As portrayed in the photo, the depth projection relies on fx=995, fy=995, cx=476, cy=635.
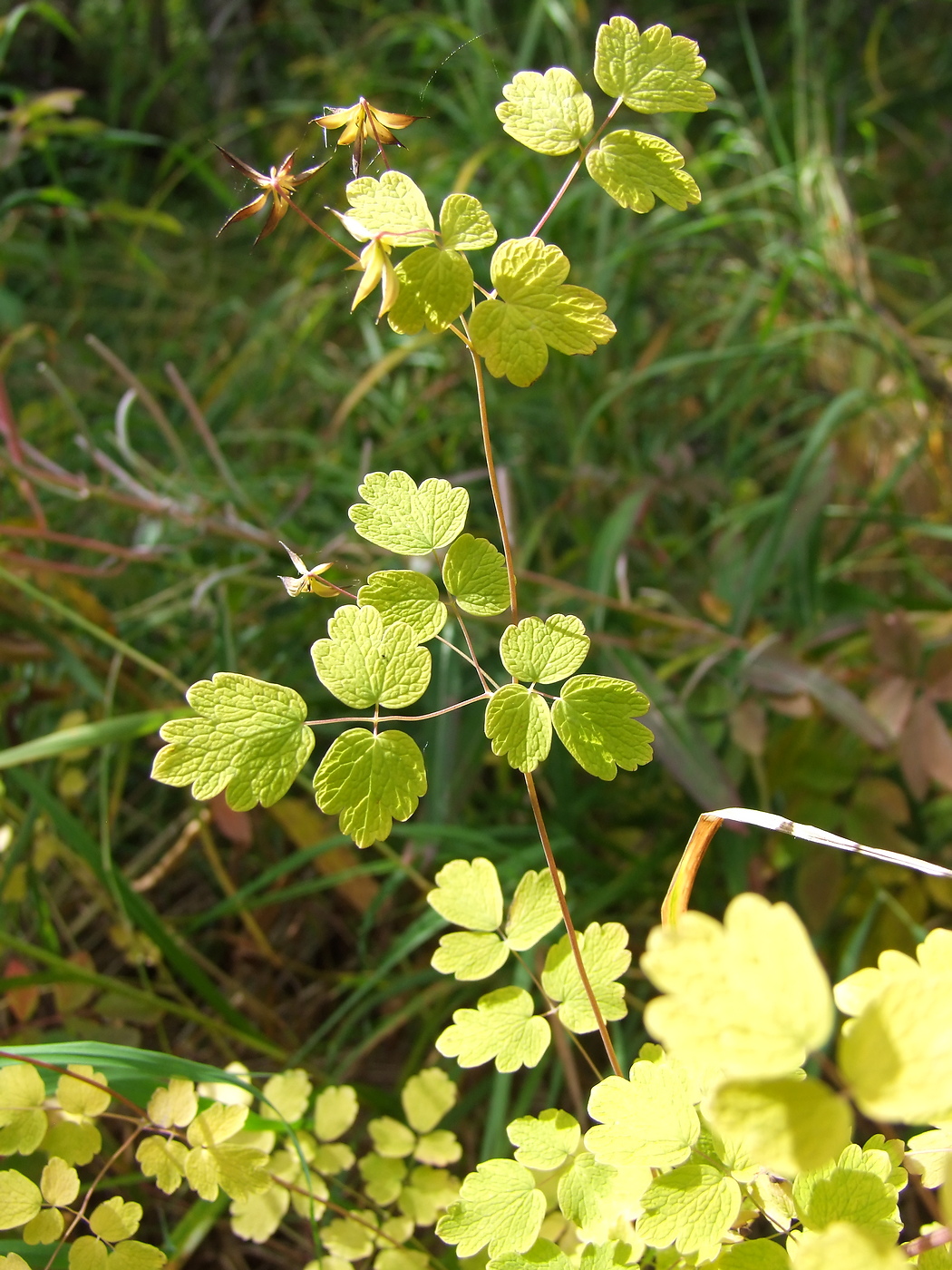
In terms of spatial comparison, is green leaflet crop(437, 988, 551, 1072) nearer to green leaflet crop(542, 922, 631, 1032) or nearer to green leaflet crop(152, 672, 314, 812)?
green leaflet crop(542, 922, 631, 1032)

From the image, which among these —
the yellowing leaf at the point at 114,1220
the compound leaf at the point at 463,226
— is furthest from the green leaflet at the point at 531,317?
the yellowing leaf at the point at 114,1220

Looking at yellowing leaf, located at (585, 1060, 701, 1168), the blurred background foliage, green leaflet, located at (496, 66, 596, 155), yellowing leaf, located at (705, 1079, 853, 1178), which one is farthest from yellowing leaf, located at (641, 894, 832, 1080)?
the blurred background foliage

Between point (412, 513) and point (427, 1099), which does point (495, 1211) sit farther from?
point (412, 513)

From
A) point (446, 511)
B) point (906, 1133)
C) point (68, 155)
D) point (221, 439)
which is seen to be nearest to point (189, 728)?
point (446, 511)

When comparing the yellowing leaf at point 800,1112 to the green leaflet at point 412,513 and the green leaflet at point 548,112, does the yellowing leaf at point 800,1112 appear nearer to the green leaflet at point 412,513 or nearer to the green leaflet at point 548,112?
the green leaflet at point 412,513

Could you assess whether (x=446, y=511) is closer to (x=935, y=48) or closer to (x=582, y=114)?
(x=582, y=114)
